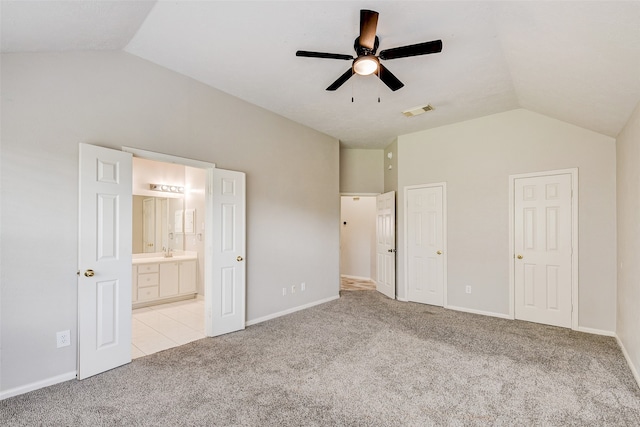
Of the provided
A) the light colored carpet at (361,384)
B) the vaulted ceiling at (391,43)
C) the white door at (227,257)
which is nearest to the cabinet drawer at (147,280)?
the white door at (227,257)

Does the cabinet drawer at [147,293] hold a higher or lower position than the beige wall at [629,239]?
lower

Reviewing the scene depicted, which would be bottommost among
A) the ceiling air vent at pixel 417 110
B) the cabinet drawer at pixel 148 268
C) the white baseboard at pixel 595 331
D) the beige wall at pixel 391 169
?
the white baseboard at pixel 595 331

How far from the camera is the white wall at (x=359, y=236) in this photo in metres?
7.57

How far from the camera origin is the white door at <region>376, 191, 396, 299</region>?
5.56 meters

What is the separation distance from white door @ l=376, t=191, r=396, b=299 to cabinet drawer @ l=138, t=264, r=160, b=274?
161 inches

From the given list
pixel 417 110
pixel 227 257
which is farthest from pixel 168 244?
pixel 417 110

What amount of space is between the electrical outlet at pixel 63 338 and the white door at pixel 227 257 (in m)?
1.29

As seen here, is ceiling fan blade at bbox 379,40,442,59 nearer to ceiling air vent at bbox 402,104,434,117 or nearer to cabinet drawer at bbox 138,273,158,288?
ceiling air vent at bbox 402,104,434,117

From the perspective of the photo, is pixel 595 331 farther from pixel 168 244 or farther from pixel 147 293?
pixel 168 244

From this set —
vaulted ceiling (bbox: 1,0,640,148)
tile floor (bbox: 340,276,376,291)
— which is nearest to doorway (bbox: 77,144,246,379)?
vaulted ceiling (bbox: 1,0,640,148)

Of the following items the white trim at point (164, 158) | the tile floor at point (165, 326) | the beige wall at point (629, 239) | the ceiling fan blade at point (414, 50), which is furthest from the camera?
the tile floor at point (165, 326)

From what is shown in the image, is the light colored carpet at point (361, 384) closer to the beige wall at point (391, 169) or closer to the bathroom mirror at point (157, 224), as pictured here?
the bathroom mirror at point (157, 224)

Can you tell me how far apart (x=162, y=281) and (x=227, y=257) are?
6.86ft

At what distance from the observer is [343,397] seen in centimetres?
234
